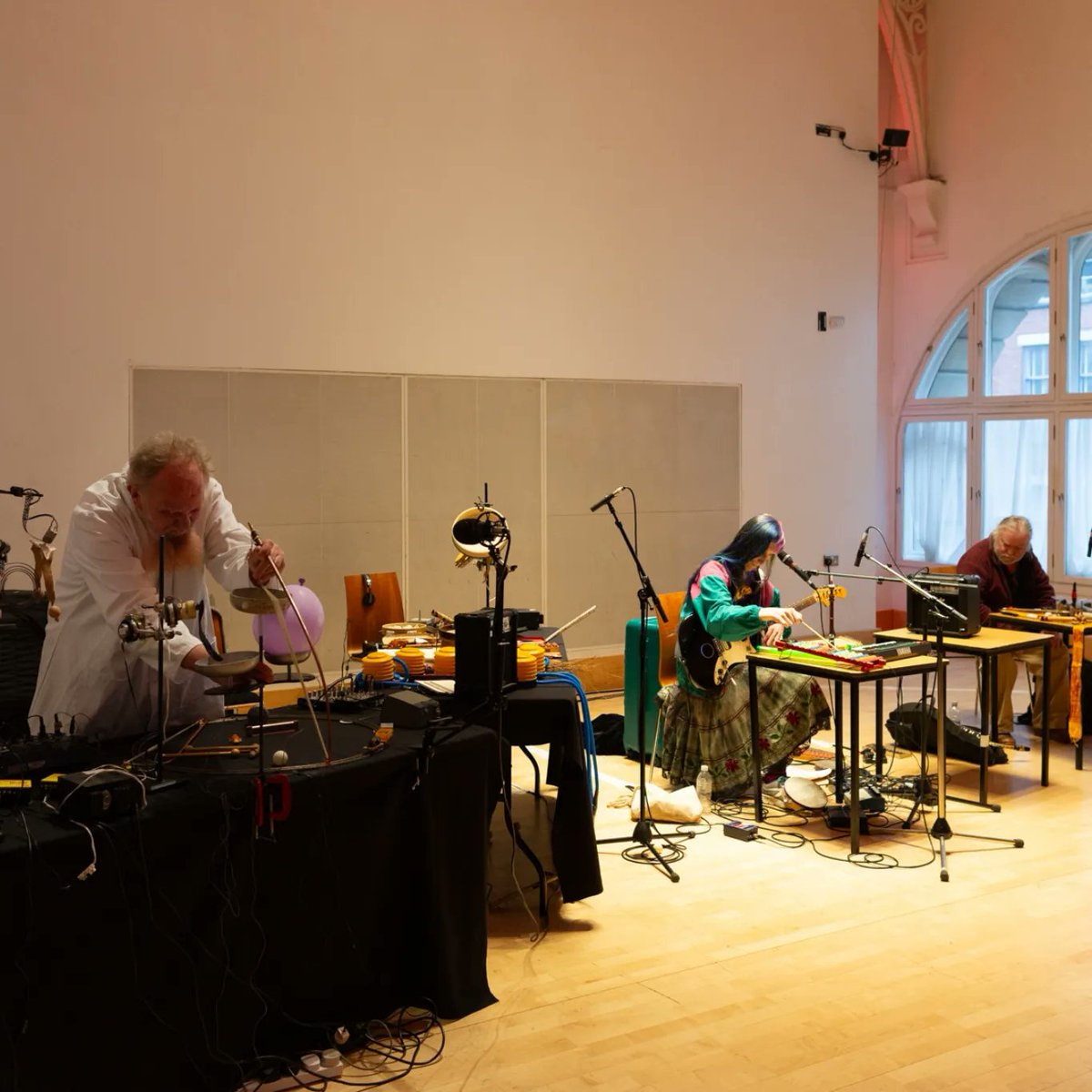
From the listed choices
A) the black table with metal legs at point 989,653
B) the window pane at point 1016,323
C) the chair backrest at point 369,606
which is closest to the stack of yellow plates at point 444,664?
the chair backrest at point 369,606

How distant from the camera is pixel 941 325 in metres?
10.2

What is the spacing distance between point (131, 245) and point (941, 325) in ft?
21.8

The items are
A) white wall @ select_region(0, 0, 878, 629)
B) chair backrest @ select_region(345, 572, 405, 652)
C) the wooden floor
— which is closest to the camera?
the wooden floor

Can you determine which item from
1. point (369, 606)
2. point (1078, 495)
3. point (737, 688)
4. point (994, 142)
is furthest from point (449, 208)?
point (1078, 495)

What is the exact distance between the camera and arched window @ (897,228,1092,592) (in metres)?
9.12

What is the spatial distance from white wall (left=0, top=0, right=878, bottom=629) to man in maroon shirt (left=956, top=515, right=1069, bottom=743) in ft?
6.85

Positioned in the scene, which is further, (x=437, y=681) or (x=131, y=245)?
(x=131, y=245)

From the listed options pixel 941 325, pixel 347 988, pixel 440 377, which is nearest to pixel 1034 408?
pixel 941 325

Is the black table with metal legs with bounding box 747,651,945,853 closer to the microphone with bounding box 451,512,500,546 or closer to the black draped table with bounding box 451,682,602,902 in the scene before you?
the black draped table with bounding box 451,682,602,902

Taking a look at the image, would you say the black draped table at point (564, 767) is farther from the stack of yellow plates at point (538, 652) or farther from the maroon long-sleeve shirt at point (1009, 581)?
the maroon long-sleeve shirt at point (1009, 581)

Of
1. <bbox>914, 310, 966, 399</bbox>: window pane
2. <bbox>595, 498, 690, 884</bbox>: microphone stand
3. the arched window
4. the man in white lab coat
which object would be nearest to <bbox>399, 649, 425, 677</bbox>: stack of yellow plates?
<bbox>595, 498, 690, 884</bbox>: microphone stand

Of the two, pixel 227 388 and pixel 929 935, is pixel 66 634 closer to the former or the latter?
pixel 929 935

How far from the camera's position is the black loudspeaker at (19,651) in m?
4.59

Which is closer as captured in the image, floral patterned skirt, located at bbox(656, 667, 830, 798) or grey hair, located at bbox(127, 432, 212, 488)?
grey hair, located at bbox(127, 432, 212, 488)
